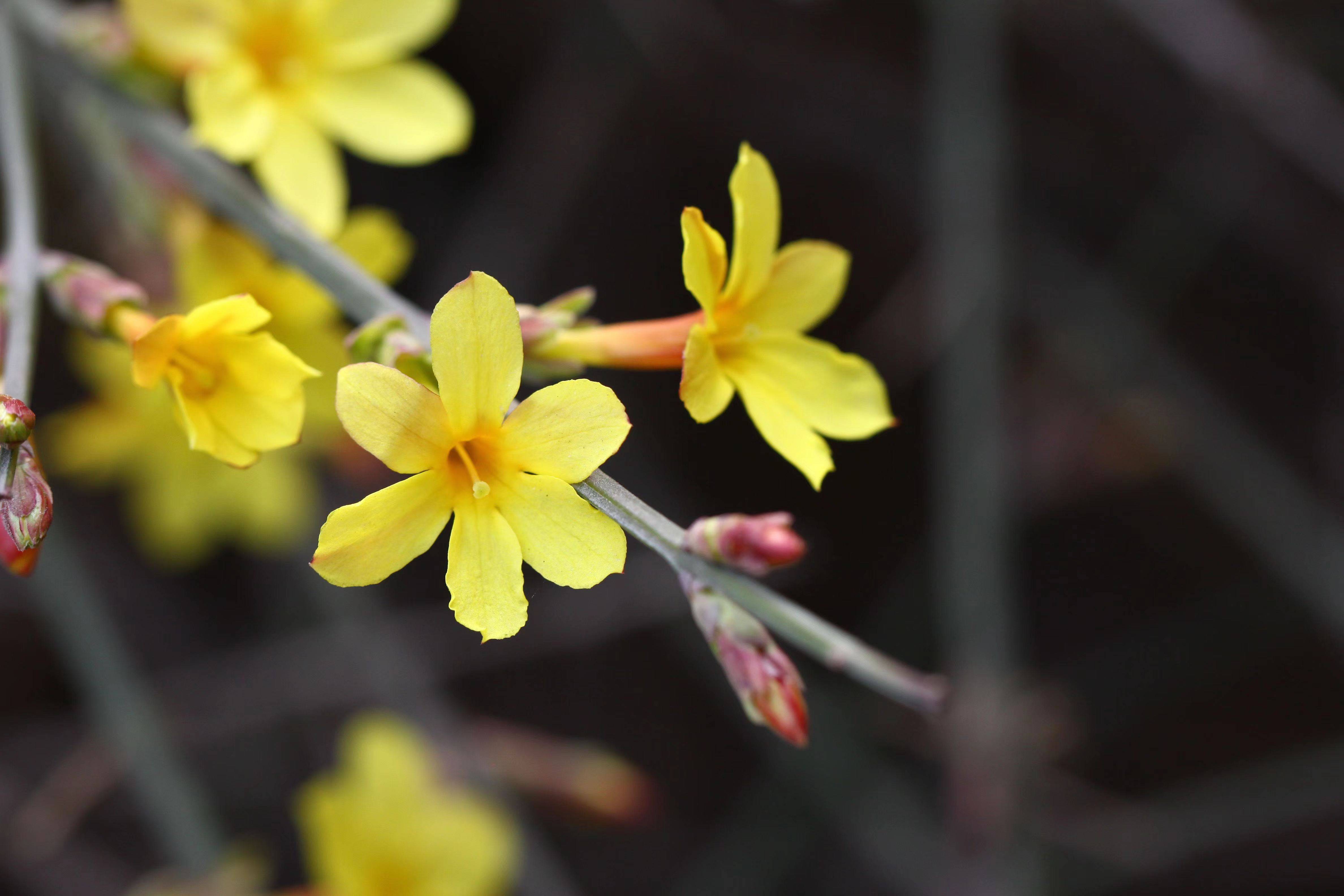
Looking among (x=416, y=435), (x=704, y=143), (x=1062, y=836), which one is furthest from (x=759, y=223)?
(x=1062, y=836)

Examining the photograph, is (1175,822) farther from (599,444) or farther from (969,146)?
(599,444)

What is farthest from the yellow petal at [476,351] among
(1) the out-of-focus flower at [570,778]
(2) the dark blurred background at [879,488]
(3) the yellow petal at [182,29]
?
(2) the dark blurred background at [879,488]

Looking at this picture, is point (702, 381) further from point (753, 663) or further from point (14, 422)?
point (14, 422)

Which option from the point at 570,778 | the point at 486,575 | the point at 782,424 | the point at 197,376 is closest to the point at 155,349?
the point at 197,376

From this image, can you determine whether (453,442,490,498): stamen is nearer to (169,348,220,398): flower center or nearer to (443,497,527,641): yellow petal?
(443,497,527,641): yellow petal

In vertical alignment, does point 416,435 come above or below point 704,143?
above

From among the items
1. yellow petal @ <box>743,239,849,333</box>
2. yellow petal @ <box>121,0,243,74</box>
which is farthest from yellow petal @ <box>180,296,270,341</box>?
yellow petal @ <box>121,0,243,74</box>

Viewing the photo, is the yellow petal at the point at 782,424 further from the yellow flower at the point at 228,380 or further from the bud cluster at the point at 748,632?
the yellow flower at the point at 228,380
